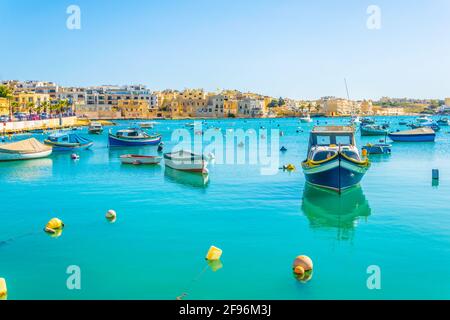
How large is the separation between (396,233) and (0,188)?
23.1 m

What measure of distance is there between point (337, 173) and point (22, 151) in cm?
3040

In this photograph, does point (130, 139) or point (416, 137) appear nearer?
point (130, 139)

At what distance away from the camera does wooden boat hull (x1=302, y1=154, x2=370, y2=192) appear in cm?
2373

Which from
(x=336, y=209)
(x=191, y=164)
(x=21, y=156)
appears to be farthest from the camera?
Answer: (x=21, y=156)

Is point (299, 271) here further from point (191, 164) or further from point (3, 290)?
point (191, 164)

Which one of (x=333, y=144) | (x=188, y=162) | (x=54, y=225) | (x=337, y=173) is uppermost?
(x=333, y=144)

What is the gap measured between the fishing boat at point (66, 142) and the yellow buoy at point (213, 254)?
136 ft

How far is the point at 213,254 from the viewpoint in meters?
14.2

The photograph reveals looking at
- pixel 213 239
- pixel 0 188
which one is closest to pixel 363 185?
pixel 213 239

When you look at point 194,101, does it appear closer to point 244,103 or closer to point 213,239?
point 244,103

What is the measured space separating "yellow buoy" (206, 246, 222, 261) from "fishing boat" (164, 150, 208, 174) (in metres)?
18.5

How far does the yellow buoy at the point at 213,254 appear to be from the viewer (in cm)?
1420

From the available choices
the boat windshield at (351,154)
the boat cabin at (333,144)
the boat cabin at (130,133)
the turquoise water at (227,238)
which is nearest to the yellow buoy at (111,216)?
the turquoise water at (227,238)

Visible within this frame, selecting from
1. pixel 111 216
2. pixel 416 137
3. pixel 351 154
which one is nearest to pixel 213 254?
pixel 111 216
